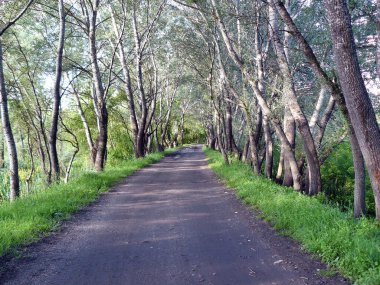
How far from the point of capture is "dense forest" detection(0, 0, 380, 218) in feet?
23.7

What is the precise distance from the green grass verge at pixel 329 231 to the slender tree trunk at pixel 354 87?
35.6 inches

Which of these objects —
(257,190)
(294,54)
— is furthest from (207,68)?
(257,190)

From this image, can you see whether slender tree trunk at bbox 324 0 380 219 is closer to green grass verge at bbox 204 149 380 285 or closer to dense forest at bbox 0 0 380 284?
dense forest at bbox 0 0 380 284

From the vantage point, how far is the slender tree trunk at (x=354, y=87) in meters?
5.57

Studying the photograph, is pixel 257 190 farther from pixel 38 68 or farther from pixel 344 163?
pixel 38 68

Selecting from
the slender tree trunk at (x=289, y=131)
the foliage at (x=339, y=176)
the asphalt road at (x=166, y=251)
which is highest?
the slender tree trunk at (x=289, y=131)

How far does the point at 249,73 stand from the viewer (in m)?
12.4

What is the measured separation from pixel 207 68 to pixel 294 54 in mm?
8142

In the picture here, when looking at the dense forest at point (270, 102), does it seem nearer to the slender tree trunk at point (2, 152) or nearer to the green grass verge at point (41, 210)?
the green grass verge at point (41, 210)

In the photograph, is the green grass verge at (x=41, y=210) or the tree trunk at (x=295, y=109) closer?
the green grass verge at (x=41, y=210)

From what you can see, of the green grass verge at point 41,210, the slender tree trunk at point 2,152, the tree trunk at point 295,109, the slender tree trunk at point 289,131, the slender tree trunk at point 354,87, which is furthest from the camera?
the slender tree trunk at point 2,152

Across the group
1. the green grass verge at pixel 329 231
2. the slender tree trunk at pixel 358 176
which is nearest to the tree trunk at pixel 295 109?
the green grass verge at pixel 329 231

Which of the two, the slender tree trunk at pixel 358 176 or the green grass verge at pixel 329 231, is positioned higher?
the slender tree trunk at pixel 358 176

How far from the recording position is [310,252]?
5555mm
